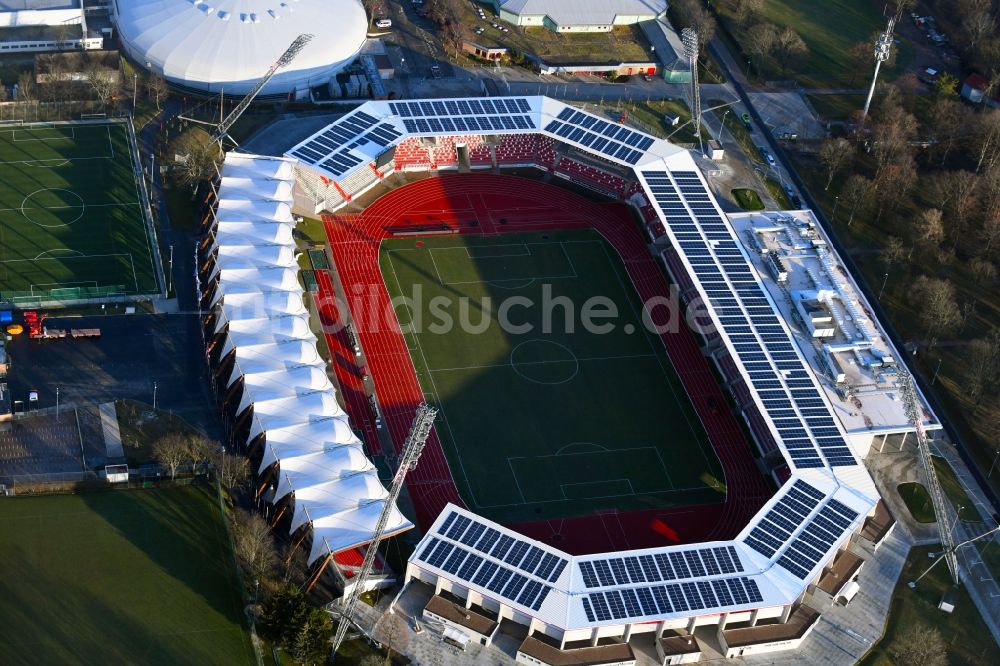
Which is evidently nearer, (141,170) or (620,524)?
(620,524)

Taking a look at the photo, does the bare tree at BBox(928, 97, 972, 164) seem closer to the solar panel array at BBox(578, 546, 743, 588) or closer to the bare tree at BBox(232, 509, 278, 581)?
the solar panel array at BBox(578, 546, 743, 588)

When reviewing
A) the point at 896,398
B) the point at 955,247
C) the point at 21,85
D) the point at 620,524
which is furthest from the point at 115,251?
the point at 955,247

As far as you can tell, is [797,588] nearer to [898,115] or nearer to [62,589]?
[62,589]

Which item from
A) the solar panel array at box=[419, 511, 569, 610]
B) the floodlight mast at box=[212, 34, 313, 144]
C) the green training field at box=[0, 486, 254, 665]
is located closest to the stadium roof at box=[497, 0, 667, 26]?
the floodlight mast at box=[212, 34, 313, 144]

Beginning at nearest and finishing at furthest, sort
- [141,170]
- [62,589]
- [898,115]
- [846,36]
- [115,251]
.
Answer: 1. [62,589]
2. [115,251]
3. [141,170]
4. [898,115]
5. [846,36]

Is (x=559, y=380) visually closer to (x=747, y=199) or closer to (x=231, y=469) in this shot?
(x=231, y=469)

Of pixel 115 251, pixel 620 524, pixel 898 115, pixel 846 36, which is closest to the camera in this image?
pixel 620 524

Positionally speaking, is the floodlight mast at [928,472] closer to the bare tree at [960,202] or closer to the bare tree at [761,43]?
the bare tree at [960,202]

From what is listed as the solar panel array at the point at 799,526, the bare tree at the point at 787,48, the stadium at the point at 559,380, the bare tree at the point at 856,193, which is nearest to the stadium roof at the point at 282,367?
the stadium at the point at 559,380
